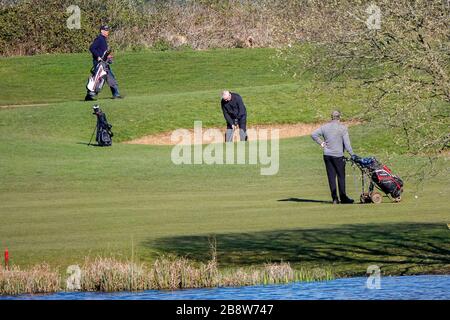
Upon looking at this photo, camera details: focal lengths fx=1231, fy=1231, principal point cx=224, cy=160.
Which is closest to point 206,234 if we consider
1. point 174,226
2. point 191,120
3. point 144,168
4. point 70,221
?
point 174,226

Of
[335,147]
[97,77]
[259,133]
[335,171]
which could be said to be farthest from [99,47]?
[335,147]

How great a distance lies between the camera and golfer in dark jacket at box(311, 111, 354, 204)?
1022 inches

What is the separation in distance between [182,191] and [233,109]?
888 cm

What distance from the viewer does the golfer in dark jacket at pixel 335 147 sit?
2597cm

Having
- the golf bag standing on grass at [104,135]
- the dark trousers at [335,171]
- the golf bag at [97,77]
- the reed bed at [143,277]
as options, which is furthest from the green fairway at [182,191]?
the reed bed at [143,277]

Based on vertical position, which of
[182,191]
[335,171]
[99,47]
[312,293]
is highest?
[99,47]

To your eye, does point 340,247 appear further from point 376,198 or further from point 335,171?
point 335,171

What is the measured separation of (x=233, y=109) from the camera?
38.5 m

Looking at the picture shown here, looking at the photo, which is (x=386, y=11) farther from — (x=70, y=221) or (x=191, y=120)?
(x=191, y=120)

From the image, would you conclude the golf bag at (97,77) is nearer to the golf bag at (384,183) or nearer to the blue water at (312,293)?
the golf bag at (384,183)

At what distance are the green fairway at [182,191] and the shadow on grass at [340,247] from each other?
0.11 ft

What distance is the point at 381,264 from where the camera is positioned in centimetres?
1881

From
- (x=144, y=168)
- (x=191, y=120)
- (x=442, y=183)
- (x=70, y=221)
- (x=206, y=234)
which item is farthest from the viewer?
(x=191, y=120)
